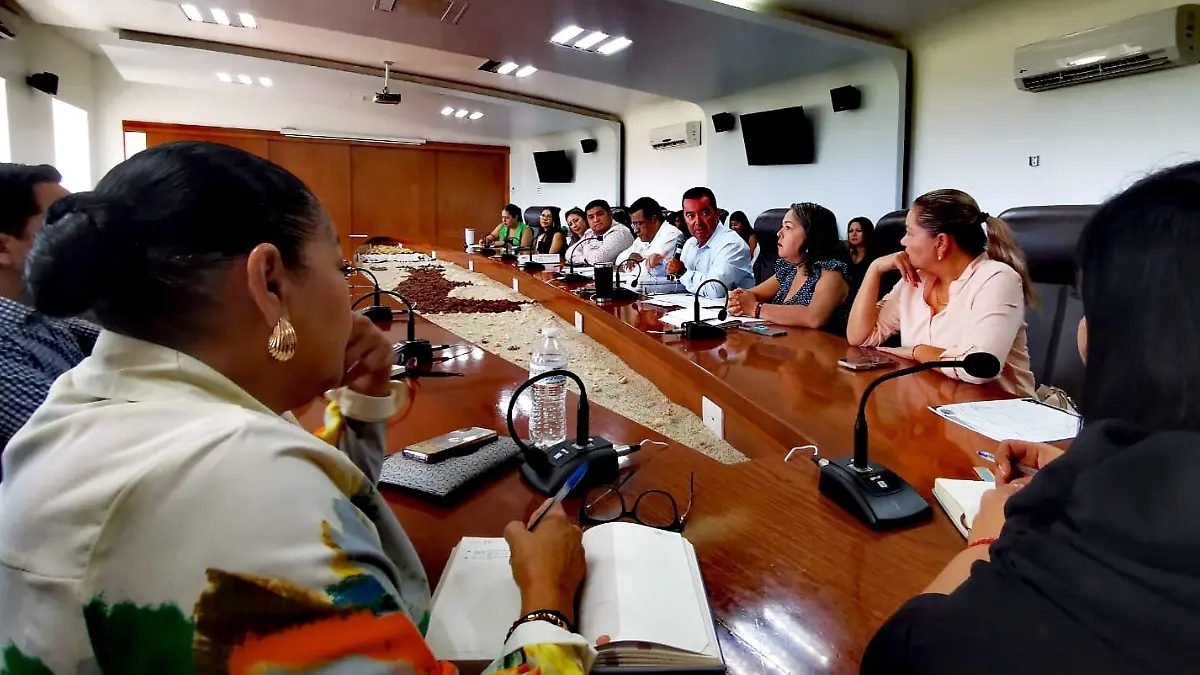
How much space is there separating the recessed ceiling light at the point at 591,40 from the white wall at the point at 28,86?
15.2 feet

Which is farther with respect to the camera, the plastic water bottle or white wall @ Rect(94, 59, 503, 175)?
white wall @ Rect(94, 59, 503, 175)

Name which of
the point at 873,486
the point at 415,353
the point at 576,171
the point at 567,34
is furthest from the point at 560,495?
the point at 576,171

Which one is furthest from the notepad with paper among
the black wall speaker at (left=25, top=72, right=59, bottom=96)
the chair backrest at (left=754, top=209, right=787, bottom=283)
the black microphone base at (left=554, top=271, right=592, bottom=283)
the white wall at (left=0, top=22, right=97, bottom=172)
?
the black wall speaker at (left=25, top=72, right=59, bottom=96)

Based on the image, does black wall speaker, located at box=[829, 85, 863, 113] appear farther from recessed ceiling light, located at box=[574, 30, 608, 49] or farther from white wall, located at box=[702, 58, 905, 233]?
recessed ceiling light, located at box=[574, 30, 608, 49]

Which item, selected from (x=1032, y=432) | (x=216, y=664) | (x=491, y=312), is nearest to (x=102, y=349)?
(x=216, y=664)

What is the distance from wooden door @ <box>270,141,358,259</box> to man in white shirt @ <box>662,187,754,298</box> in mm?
8384

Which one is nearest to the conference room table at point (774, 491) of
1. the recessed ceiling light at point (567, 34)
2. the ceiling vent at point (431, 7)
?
the ceiling vent at point (431, 7)

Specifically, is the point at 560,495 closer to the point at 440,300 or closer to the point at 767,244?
the point at 440,300

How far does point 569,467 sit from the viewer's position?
1206mm

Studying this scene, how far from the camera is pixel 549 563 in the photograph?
2.74 ft

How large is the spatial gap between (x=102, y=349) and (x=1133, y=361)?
36.2 inches

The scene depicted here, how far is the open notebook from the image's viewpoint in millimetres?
Result: 739

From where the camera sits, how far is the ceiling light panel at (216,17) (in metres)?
5.52

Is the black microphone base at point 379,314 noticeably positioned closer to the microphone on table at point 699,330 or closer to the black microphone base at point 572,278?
the microphone on table at point 699,330
